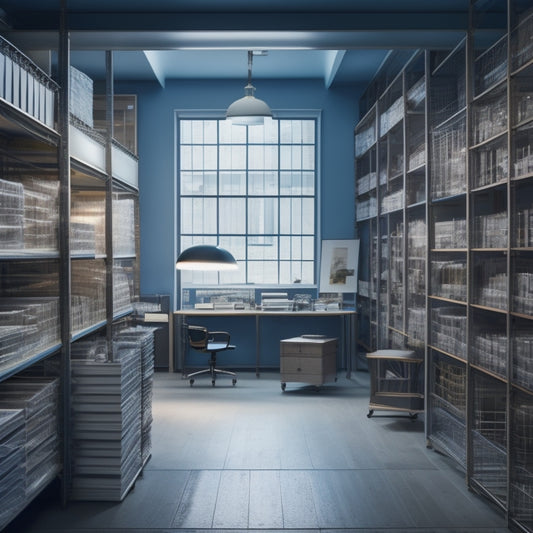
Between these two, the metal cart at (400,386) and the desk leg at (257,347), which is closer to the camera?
the metal cart at (400,386)

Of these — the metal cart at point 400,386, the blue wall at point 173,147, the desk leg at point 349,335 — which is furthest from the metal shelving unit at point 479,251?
the blue wall at point 173,147

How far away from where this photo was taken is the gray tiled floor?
421 cm

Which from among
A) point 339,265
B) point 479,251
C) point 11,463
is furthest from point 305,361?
point 11,463

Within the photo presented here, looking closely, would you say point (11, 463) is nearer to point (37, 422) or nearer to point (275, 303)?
point (37, 422)

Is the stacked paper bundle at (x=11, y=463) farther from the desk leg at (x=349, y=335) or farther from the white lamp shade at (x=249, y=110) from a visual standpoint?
the desk leg at (x=349, y=335)

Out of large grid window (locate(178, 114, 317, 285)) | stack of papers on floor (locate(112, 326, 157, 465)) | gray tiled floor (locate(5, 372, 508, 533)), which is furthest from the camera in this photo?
large grid window (locate(178, 114, 317, 285))

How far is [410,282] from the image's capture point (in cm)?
713

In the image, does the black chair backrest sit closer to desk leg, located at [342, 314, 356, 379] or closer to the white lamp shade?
desk leg, located at [342, 314, 356, 379]

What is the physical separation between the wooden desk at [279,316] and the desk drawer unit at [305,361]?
Result: 87 centimetres

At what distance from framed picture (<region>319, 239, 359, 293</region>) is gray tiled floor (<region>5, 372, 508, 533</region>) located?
110 inches

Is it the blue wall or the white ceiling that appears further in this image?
the blue wall

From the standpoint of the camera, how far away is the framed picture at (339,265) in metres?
10.1

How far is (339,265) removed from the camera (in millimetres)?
10125

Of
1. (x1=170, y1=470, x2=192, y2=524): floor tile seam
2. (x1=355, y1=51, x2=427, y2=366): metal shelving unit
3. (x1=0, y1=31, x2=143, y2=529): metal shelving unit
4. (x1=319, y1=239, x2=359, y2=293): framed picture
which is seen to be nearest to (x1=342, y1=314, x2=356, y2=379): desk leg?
(x1=355, y1=51, x2=427, y2=366): metal shelving unit
